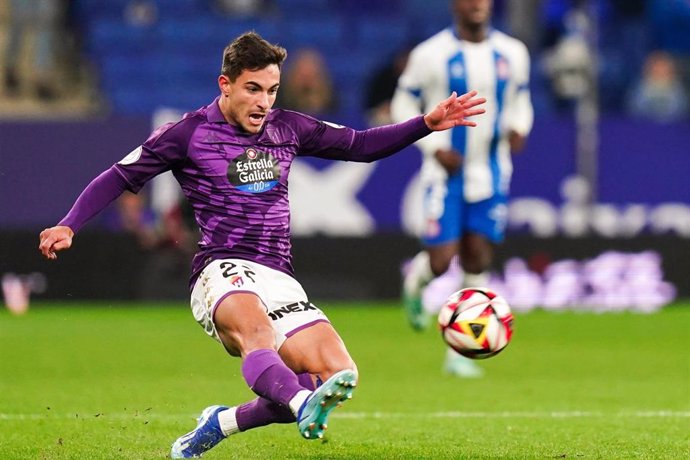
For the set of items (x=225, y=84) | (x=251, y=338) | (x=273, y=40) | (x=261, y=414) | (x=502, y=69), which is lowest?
(x=261, y=414)

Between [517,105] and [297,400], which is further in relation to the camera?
[517,105]

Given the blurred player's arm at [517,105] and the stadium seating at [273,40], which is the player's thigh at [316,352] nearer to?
the blurred player's arm at [517,105]

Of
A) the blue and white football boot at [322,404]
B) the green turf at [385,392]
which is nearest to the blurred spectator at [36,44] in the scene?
the green turf at [385,392]

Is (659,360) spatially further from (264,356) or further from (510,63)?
(264,356)

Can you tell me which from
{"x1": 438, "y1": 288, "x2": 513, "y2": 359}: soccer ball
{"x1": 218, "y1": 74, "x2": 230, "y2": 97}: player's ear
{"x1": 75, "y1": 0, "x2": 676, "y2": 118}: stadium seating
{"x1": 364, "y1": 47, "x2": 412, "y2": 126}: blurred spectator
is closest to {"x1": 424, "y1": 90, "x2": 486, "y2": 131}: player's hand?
{"x1": 218, "y1": 74, "x2": 230, "y2": 97}: player's ear

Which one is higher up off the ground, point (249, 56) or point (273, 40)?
point (273, 40)

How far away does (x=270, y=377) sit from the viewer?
5.57m

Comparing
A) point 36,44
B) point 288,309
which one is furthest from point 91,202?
point 36,44

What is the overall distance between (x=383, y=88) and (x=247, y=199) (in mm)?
10043

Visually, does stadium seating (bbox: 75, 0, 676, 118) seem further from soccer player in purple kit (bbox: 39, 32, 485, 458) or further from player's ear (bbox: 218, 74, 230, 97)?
player's ear (bbox: 218, 74, 230, 97)

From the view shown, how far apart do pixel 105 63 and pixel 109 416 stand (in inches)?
429

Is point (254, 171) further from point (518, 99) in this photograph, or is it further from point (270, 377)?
point (518, 99)

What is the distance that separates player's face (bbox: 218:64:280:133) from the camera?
608 cm

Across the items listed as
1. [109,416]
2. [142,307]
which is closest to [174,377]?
[109,416]
